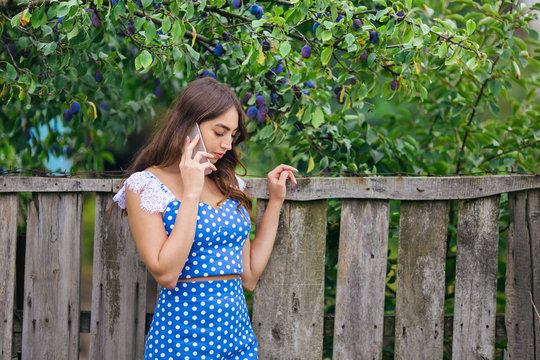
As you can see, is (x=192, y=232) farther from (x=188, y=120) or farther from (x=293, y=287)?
(x=293, y=287)

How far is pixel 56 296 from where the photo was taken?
90.4 inches

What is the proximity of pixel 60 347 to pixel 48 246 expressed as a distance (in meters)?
0.42

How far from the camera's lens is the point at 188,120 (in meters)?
1.90

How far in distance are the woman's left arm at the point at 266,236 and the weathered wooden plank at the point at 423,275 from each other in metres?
0.49

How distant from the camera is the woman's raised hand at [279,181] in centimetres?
212

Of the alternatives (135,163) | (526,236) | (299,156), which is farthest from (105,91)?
(526,236)

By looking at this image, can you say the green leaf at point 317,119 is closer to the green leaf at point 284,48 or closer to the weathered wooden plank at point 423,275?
the green leaf at point 284,48

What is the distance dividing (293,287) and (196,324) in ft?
1.79

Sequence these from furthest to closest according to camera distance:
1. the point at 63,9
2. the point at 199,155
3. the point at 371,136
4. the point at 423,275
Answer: the point at 371,136 < the point at 423,275 < the point at 63,9 < the point at 199,155

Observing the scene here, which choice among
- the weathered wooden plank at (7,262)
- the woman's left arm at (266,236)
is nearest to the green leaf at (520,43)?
the woman's left arm at (266,236)

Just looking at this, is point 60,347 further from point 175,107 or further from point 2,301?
point 175,107

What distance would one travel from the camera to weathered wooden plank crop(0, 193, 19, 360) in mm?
2266

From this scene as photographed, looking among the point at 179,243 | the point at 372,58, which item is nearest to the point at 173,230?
the point at 179,243

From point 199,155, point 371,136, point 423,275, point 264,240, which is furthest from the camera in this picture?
point 371,136
